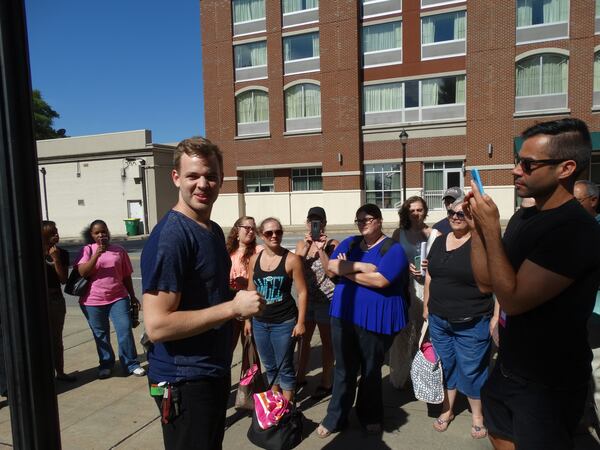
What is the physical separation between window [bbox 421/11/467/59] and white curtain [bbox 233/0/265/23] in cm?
961

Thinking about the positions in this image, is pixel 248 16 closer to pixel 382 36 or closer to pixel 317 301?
pixel 382 36

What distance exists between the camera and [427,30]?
2384cm

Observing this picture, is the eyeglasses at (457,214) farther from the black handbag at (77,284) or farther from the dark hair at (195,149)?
the black handbag at (77,284)

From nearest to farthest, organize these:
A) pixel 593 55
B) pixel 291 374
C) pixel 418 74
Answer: pixel 291 374
pixel 593 55
pixel 418 74

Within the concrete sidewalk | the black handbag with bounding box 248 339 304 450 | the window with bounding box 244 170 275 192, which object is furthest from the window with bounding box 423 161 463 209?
the black handbag with bounding box 248 339 304 450

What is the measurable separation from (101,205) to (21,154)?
31393 millimetres

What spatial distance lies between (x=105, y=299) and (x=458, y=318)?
12.2ft

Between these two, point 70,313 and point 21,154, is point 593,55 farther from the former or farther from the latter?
point 21,154

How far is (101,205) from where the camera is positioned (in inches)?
1184

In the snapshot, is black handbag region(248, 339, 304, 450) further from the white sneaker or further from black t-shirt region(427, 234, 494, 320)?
the white sneaker

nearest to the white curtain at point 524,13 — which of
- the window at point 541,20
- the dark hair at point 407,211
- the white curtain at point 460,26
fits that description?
the window at point 541,20

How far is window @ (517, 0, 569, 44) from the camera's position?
21.6 meters

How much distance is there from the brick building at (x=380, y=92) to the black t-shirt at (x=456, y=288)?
19.3 meters

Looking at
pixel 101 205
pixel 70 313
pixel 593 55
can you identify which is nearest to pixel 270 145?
pixel 101 205
